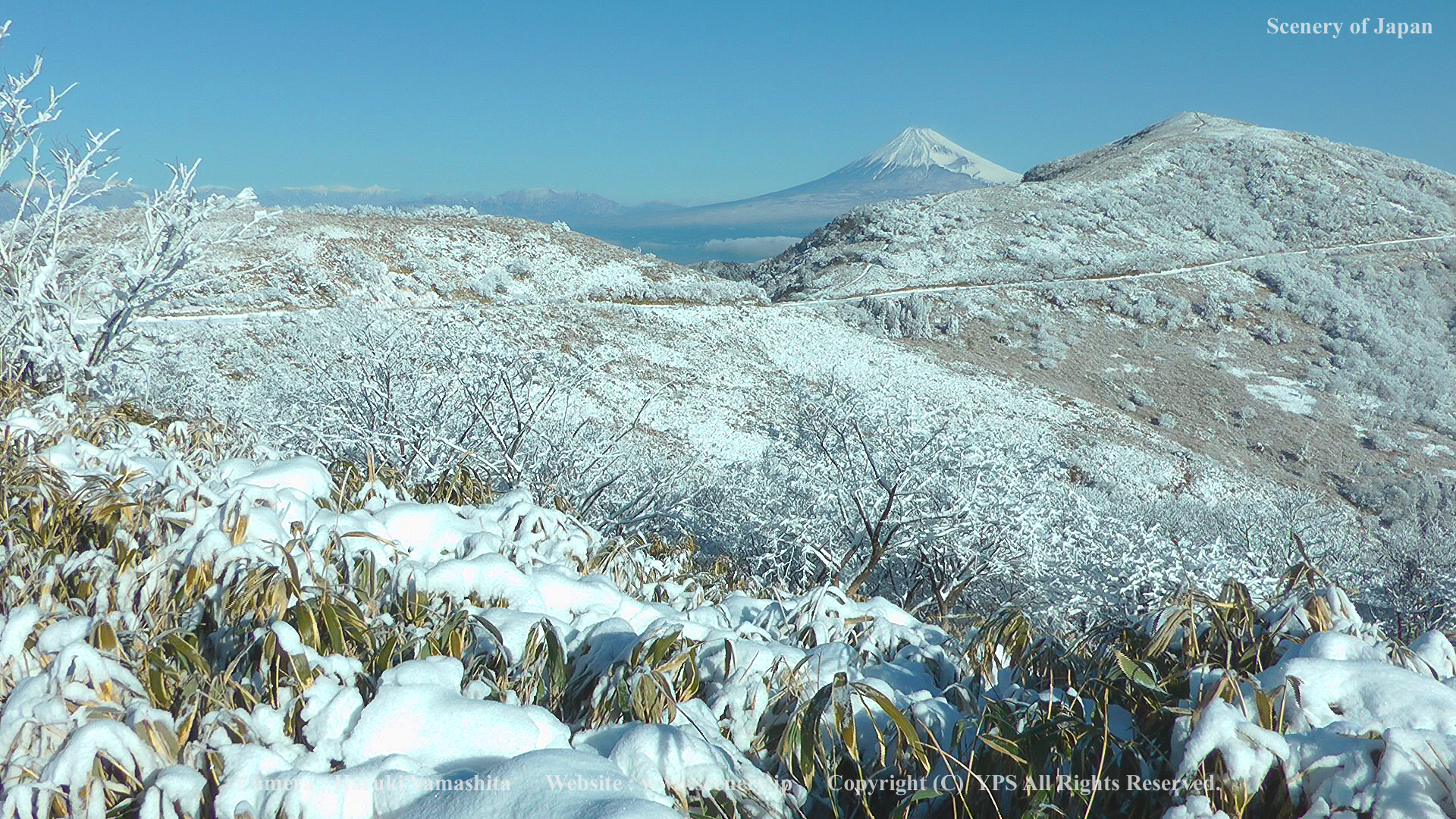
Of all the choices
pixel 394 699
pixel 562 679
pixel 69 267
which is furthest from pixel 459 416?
pixel 394 699

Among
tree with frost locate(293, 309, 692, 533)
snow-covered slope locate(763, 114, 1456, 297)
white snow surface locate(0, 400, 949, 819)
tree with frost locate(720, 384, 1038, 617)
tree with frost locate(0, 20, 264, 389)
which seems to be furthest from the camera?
snow-covered slope locate(763, 114, 1456, 297)

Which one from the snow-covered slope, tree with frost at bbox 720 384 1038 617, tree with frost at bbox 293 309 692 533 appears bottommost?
tree with frost at bbox 720 384 1038 617

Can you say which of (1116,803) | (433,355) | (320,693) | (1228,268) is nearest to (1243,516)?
(433,355)

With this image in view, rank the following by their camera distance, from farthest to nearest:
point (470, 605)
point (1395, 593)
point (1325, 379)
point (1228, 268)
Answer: point (1228, 268), point (1325, 379), point (1395, 593), point (470, 605)

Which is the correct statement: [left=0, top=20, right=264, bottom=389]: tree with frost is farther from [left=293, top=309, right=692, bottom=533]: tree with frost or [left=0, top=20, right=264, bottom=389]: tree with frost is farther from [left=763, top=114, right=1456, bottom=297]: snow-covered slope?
[left=763, top=114, right=1456, bottom=297]: snow-covered slope

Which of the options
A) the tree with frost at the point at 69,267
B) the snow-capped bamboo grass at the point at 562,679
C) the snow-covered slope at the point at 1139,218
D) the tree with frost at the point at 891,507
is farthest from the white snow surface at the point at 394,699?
the snow-covered slope at the point at 1139,218

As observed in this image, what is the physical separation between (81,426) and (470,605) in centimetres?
352

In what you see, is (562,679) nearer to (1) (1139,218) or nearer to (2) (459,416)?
(2) (459,416)

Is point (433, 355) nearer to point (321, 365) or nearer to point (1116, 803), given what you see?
point (321, 365)

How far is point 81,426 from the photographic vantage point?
4734mm

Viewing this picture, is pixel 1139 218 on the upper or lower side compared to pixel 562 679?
upper

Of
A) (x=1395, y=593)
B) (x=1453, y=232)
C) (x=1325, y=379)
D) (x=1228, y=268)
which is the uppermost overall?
(x=1453, y=232)

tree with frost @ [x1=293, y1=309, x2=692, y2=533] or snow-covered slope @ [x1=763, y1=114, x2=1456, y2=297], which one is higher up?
snow-covered slope @ [x1=763, y1=114, x2=1456, y2=297]

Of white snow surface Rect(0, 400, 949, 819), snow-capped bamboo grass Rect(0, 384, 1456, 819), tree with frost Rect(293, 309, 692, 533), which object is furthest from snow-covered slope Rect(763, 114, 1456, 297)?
snow-capped bamboo grass Rect(0, 384, 1456, 819)
